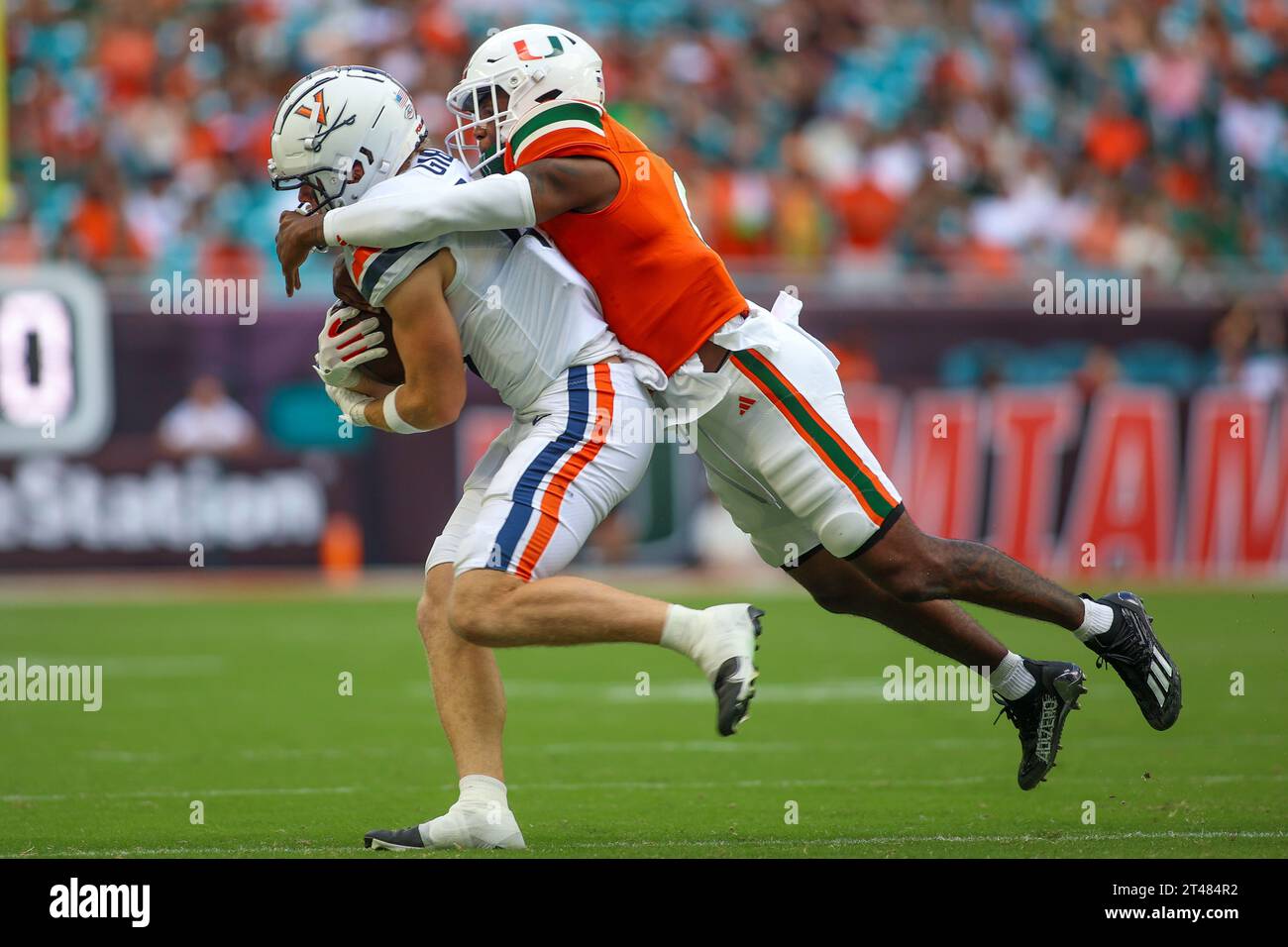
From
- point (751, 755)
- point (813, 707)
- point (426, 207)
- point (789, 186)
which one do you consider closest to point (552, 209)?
point (426, 207)

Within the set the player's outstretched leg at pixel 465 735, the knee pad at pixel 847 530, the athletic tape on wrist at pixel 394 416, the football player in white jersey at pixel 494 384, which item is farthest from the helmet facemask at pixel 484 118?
the knee pad at pixel 847 530

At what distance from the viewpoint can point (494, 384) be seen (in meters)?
5.23

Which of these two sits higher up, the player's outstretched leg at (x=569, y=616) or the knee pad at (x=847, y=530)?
the knee pad at (x=847, y=530)

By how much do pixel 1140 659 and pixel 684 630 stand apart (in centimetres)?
170

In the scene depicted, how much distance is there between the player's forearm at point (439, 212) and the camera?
471 cm

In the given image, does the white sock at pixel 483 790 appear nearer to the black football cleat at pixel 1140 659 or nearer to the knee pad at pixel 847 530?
the knee pad at pixel 847 530

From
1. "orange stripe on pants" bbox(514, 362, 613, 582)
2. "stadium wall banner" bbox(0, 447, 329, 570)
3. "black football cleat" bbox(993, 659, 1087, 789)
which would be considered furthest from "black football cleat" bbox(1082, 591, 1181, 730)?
"stadium wall banner" bbox(0, 447, 329, 570)

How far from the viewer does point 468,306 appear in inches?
197

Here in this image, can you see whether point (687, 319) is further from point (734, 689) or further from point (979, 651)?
point (979, 651)

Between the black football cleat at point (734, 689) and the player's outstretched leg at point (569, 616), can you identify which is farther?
the player's outstretched leg at point (569, 616)

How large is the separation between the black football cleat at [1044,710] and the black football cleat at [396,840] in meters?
1.85

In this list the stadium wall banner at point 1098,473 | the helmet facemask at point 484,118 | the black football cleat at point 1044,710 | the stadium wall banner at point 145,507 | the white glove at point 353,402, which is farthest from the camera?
the stadium wall banner at point 145,507

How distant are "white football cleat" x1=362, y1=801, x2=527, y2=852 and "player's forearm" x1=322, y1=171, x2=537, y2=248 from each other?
1526 millimetres

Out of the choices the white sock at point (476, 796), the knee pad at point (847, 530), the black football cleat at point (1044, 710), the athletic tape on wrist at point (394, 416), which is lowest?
the white sock at point (476, 796)
